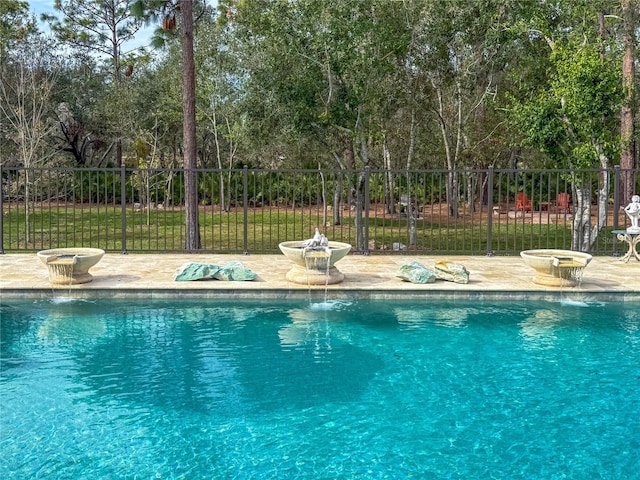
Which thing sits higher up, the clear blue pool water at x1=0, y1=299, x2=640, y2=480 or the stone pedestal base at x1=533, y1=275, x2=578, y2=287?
A: the stone pedestal base at x1=533, y1=275, x2=578, y2=287

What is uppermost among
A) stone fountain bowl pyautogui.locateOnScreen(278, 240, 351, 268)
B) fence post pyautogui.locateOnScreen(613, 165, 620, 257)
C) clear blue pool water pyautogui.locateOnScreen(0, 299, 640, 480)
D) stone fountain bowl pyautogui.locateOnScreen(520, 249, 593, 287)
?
fence post pyautogui.locateOnScreen(613, 165, 620, 257)

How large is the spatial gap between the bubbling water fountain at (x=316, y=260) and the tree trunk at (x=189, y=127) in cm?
430

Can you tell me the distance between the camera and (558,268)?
8.14 meters

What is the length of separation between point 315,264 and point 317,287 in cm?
35

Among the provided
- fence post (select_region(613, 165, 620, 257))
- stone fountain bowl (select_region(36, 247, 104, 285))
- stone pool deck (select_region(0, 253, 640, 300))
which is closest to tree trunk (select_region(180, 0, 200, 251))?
stone pool deck (select_region(0, 253, 640, 300))

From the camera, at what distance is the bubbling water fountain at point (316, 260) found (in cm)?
827

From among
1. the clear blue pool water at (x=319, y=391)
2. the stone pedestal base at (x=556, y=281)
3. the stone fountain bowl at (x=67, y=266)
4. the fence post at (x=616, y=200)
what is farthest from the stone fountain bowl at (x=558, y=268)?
the stone fountain bowl at (x=67, y=266)

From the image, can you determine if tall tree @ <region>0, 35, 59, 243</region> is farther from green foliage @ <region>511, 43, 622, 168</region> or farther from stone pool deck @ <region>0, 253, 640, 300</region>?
green foliage @ <region>511, 43, 622, 168</region>

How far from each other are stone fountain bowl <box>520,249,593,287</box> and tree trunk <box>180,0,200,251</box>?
6.64m

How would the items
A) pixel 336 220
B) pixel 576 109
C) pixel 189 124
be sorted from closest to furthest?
1. pixel 576 109
2. pixel 189 124
3. pixel 336 220

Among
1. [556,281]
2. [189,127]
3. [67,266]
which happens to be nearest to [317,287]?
[556,281]

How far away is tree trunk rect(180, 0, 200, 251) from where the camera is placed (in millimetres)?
12078

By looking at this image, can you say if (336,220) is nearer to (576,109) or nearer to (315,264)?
(576,109)

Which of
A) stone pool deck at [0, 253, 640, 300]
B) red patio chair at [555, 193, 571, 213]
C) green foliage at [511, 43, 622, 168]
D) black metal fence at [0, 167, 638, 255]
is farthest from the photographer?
red patio chair at [555, 193, 571, 213]
